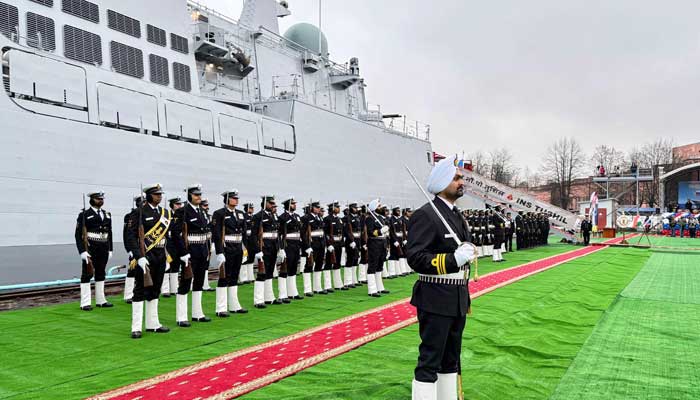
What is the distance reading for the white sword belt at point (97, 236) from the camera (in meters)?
8.02

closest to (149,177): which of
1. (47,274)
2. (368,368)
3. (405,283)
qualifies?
(47,274)

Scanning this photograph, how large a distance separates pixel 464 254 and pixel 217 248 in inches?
211

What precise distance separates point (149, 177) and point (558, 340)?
969 cm

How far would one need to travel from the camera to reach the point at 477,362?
4617 mm

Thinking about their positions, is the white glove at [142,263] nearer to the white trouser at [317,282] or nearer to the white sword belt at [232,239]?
the white sword belt at [232,239]

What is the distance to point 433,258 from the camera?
A: 3.00 m

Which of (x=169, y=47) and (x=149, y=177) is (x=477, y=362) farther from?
(x=169, y=47)

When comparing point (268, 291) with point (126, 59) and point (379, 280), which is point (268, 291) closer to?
point (379, 280)

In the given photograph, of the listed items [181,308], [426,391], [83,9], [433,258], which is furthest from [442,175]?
[83,9]

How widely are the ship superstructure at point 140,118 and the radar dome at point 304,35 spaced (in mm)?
1734

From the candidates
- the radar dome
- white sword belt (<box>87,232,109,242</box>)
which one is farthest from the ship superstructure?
white sword belt (<box>87,232,109,242</box>)

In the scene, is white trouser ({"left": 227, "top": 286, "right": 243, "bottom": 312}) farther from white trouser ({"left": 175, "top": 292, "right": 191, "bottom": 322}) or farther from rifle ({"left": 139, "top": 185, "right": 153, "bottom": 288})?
rifle ({"left": 139, "top": 185, "right": 153, "bottom": 288})

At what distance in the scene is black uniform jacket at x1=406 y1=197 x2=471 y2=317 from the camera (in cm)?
302

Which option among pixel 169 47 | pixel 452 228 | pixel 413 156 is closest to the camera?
pixel 452 228
